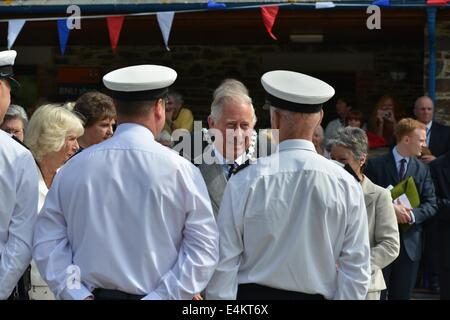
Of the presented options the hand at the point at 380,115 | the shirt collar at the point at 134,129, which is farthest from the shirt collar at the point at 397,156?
the shirt collar at the point at 134,129

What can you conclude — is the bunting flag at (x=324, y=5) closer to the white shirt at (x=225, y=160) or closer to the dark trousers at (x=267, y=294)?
the white shirt at (x=225, y=160)

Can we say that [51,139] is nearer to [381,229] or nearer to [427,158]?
[381,229]

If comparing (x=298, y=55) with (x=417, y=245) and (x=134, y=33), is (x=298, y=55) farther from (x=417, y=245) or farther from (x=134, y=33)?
(x=417, y=245)

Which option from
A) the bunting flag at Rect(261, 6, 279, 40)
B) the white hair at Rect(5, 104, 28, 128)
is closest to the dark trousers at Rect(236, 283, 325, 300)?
the white hair at Rect(5, 104, 28, 128)

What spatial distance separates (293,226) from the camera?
3.46m

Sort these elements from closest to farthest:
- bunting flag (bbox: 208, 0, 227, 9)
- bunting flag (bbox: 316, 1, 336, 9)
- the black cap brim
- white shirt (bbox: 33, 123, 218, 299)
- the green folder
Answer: white shirt (bbox: 33, 123, 218, 299) < the black cap brim < the green folder < bunting flag (bbox: 316, 1, 336, 9) < bunting flag (bbox: 208, 0, 227, 9)

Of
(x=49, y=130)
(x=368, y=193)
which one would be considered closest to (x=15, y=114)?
(x=49, y=130)

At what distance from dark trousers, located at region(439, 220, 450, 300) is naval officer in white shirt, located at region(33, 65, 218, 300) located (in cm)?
437

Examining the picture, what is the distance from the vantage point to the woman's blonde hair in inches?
180

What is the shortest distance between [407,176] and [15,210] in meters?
4.17

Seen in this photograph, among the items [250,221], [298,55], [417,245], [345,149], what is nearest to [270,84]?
[250,221]

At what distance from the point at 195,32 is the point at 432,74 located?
11.1 feet

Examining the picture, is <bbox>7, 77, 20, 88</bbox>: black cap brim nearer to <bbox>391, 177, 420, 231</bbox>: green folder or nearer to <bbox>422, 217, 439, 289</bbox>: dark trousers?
<bbox>391, 177, 420, 231</bbox>: green folder

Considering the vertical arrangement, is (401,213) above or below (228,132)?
below
